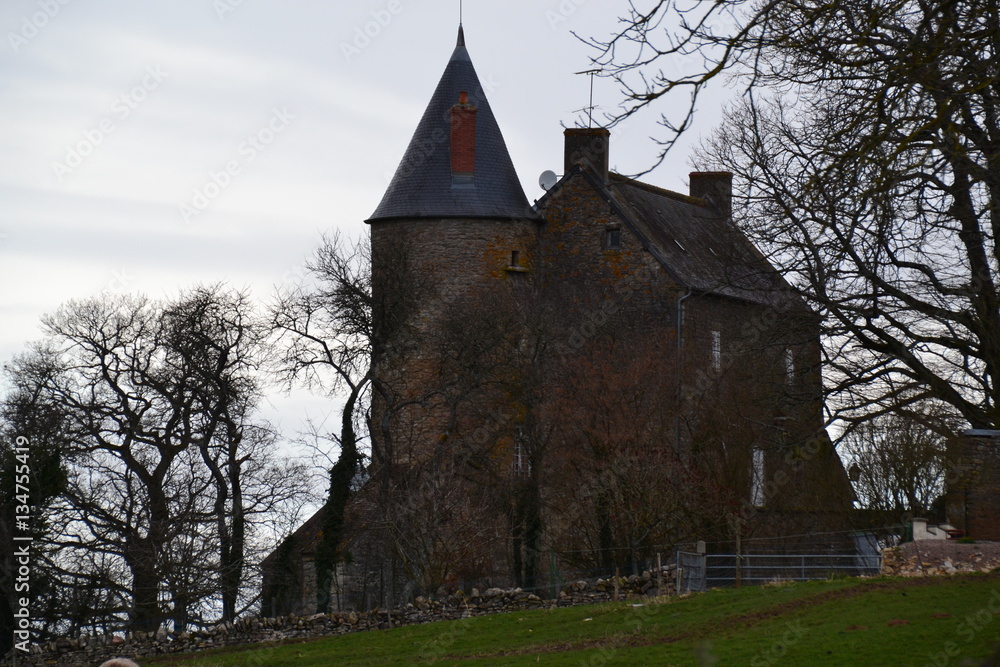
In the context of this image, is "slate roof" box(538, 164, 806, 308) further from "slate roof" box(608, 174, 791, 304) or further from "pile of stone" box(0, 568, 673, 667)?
"pile of stone" box(0, 568, 673, 667)

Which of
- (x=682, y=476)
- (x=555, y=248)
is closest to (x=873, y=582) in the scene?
(x=682, y=476)

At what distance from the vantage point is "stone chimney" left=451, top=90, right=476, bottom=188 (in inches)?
1316

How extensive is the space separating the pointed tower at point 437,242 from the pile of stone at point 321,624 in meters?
5.90

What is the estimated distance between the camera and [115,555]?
33.1 metres

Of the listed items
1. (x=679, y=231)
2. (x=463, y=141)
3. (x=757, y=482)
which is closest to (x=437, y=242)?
(x=463, y=141)

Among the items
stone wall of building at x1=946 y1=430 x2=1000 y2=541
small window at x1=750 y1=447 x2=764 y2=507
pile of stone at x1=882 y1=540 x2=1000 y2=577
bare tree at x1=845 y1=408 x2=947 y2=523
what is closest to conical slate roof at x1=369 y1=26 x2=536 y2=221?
small window at x1=750 y1=447 x2=764 y2=507

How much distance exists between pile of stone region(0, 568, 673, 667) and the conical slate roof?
1142cm

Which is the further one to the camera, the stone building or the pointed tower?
the pointed tower

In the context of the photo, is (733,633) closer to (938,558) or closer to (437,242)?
(938,558)

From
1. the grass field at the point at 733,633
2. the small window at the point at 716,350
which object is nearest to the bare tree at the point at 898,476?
the small window at the point at 716,350

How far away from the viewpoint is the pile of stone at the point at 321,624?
24094 millimetres

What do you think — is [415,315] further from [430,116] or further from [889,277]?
[889,277]

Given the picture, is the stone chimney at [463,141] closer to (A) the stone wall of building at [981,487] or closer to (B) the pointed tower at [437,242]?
(B) the pointed tower at [437,242]

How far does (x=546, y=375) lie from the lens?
30.1 meters
